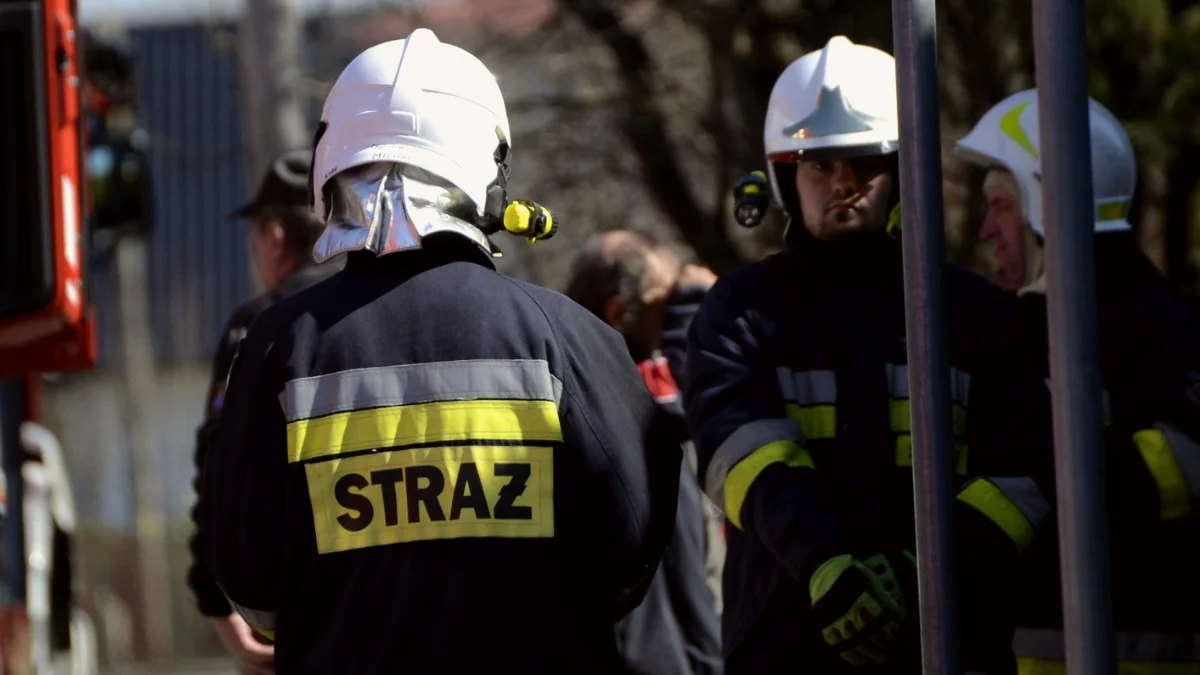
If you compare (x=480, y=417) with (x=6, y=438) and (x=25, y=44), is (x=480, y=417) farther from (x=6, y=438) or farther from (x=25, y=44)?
(x=6, y=438)

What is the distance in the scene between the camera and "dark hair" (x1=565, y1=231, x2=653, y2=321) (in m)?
5.50

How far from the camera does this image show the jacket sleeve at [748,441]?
3.54 metres

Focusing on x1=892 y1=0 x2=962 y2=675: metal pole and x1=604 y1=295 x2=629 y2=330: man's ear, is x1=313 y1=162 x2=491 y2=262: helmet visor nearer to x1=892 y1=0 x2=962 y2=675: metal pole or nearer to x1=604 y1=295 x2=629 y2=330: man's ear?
x1=892 y1=0 x2=962 y2=675: metal pole

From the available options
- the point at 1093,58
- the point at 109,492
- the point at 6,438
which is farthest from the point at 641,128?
the point at 109,492

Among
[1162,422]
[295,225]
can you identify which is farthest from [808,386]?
[295,225]

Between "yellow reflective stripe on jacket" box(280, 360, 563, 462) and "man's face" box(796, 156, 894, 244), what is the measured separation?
96 cm

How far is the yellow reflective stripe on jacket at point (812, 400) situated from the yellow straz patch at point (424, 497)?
2.58ft

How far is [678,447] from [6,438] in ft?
10.3

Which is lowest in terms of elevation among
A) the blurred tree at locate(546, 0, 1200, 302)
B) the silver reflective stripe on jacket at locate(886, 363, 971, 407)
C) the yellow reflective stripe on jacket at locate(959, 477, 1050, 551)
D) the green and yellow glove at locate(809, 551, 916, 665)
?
the green and yellow glove at locate(809, 551, 916, 665)

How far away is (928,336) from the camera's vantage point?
2926mm

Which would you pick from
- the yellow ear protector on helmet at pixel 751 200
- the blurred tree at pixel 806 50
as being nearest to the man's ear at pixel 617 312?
the yellow ear protector on helmet at pixel 751 200

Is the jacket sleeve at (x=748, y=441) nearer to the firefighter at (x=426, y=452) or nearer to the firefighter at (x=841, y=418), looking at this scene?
the firefighter at (x=841, y=418)

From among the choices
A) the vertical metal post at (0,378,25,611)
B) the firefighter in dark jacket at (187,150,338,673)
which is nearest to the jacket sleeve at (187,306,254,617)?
the firefighter in dark jacket at (187,150,338,673)

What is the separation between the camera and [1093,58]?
354 inches
